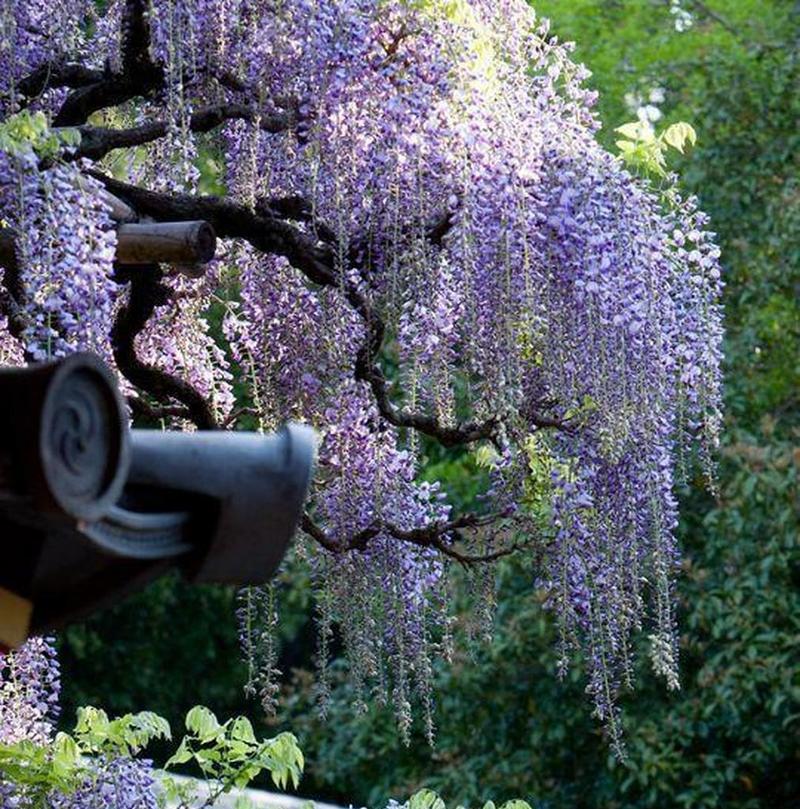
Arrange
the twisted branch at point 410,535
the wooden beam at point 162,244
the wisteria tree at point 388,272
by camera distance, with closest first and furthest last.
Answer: the wooden beam at point 162,244 → the wisteria tree at point 388,272 → the twisted branch at point 410,535

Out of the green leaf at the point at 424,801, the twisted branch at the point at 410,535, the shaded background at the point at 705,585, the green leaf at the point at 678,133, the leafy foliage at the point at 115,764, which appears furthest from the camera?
the shaded background at the point at 705,585

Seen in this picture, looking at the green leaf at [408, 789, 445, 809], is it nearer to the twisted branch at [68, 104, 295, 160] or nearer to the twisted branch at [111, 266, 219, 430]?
the twisted branch at [111, 266, 219, 430]

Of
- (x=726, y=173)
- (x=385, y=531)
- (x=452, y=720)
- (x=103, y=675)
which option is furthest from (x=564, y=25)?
(x=385, y=531)

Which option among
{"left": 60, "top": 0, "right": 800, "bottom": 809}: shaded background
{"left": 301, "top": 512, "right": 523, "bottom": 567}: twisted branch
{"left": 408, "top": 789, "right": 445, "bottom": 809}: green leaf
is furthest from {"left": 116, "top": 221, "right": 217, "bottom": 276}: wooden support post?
{"left": 60, "top": 0, "right": 800, "bottom": 809}: shaded background

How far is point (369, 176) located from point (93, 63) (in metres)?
1.29

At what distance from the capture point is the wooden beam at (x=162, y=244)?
454 centimetres

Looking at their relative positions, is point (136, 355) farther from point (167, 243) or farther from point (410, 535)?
point (167, 243)

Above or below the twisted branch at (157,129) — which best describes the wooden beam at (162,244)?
below

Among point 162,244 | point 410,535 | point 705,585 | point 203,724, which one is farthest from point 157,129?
point 705,585

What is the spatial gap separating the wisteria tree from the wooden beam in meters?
0.06

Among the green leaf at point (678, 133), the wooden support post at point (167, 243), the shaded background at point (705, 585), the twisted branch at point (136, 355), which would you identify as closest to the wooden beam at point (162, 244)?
the wooden support post at point (167, 243)

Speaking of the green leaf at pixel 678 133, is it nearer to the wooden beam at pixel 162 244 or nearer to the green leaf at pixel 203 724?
the wooden beam at pixel 162 244

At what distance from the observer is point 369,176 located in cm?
502

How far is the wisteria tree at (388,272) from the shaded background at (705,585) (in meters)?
3.09
